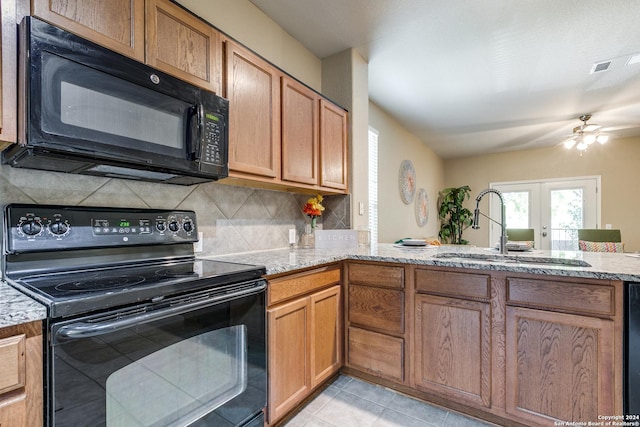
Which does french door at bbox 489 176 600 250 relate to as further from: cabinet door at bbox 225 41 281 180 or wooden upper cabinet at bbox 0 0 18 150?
wooden upper cabinet at bbox 0 0 18 150

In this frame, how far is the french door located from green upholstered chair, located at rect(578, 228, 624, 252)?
4.46ft

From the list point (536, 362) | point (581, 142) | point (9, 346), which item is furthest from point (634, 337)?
point (581, 142)

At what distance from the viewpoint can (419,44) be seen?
2629mm

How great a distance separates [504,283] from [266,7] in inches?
95.8

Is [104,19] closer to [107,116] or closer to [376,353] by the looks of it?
[107,116]

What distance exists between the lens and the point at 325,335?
1915mm

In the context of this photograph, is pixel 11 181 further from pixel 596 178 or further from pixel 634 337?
pixel 596 178

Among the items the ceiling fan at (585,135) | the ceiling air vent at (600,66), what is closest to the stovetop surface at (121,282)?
the ceiling air vent at (600,66)

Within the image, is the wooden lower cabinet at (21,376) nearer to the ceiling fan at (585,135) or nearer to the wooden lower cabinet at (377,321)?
the wooden lower cabinet at (377,321)

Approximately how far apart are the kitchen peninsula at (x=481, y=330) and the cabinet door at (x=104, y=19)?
1134mm

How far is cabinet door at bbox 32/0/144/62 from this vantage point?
1.07m

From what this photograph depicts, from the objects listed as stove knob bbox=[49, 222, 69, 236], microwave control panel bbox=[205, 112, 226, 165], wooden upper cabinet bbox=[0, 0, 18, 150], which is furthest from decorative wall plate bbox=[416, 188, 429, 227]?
wooden upper cabinet bbox=[0, 0, 18, 150]

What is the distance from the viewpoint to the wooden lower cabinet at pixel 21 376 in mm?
740

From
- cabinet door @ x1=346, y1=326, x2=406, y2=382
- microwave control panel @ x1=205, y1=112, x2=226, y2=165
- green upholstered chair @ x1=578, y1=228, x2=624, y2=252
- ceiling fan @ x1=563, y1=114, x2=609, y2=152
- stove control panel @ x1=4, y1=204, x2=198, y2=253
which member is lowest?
cabinet door @ x1=346, y1=326, x2=406, y2=382
